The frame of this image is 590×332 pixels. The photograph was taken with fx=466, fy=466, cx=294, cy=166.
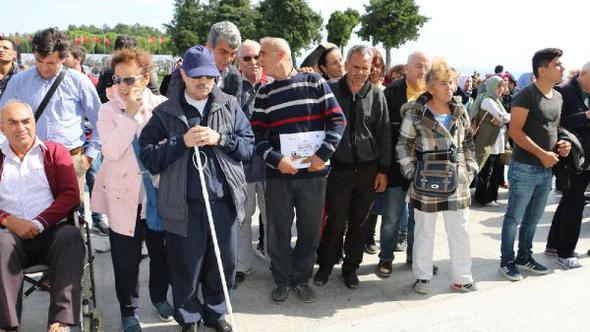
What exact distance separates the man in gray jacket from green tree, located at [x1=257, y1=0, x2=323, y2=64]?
4533 centimetres

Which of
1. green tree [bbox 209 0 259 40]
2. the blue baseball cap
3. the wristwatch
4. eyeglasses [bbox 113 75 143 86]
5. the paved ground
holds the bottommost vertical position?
the paved ground

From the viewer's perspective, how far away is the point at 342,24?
136 feet

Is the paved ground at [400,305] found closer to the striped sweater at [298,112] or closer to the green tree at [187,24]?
the striped sweater at [298,112]

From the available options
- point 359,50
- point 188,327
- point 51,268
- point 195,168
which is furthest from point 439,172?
point 51,268

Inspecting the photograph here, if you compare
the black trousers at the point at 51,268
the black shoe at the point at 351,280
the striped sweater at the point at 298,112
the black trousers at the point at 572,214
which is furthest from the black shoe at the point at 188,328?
the black trousers at the point at 572,214

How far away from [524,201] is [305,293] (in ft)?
6.84

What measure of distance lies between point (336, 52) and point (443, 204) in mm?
1764

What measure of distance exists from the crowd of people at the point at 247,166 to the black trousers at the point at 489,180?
6.56 feet

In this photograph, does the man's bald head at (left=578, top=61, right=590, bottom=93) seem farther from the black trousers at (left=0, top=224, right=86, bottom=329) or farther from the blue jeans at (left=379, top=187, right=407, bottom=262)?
the black trousers at (left=0, top=224, right=86, bottom=329)

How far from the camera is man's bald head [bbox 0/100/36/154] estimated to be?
3115 millimetres

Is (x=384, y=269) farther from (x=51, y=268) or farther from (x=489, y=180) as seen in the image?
(x=489, y=180)

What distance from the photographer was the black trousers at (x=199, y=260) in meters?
2.99

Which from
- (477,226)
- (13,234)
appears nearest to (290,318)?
(13,234)

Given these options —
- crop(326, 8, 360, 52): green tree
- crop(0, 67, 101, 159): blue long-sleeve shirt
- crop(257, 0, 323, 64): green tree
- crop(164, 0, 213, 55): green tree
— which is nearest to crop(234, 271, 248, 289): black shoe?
crop(0, 67, 101, 159): blue long-sleeve shirt
